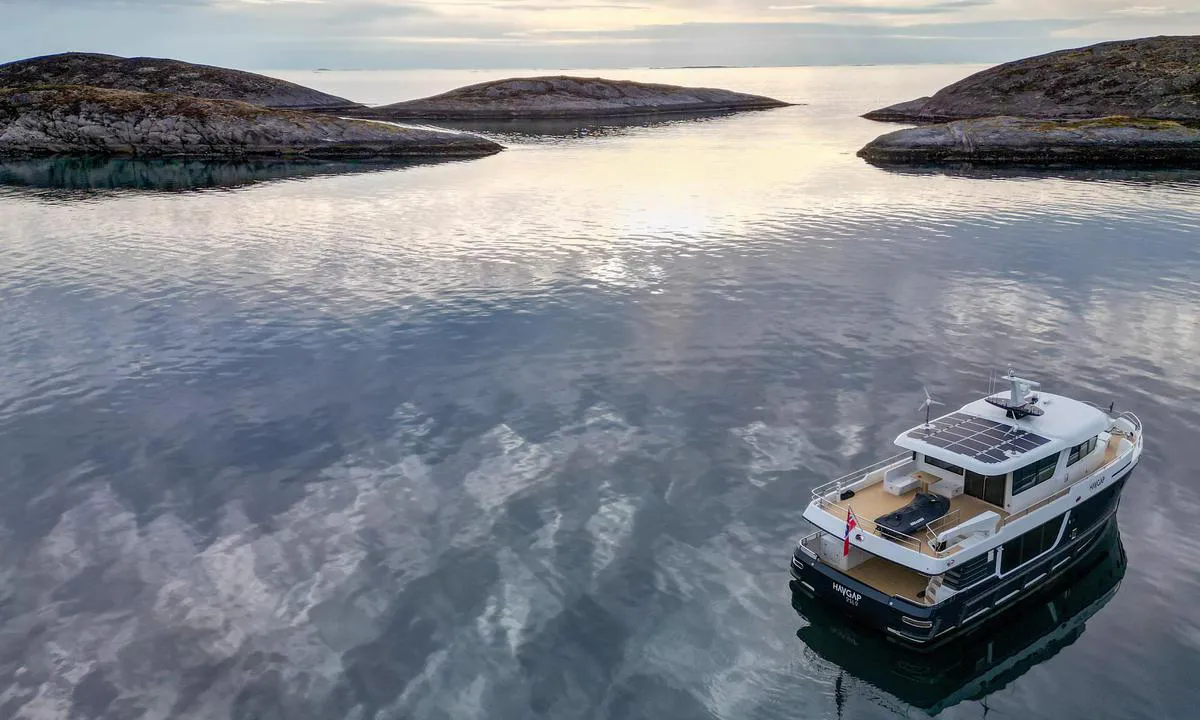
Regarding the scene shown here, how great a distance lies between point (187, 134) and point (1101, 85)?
625 ft

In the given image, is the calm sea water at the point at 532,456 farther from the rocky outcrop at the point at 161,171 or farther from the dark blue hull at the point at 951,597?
the rocky outcrop at the point at 161,171

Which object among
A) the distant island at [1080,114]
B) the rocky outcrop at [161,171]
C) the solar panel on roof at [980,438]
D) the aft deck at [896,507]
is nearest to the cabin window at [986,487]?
the aft deck at [896,507]

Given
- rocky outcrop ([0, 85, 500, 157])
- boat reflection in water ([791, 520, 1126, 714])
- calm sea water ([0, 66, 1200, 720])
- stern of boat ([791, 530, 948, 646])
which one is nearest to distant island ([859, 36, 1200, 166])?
calm sea water ([0, 66, 1200, 720])

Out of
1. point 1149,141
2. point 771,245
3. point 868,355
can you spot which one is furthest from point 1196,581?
point 1149,141

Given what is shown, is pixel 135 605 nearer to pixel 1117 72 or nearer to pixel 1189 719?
pixel 1189 719

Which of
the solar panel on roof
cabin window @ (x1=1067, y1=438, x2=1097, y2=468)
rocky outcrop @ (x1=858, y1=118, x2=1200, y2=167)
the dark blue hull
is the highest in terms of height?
rocky outcrop @ (x1=858, y1=118, x2=1200, y2=167)

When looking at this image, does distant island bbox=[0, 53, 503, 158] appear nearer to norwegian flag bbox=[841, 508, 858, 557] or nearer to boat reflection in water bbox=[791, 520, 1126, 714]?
norwegian flag bbox=[841, 508, 858, 557]

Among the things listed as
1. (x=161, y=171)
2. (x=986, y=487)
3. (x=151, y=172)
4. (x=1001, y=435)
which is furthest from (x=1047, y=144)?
(x=151, y=172)

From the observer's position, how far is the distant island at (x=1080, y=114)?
129000 mm

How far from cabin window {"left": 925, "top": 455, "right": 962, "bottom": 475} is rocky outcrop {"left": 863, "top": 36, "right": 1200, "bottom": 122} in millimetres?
161448

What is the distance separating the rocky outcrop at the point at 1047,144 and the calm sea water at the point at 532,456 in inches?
2093

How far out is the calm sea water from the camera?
24.4m

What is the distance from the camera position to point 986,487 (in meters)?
28.4

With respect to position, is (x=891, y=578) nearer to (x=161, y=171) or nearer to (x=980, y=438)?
(x=980, y=438)
